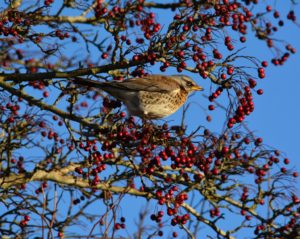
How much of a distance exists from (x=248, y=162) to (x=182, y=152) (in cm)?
85

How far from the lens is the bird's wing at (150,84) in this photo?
26.6ft

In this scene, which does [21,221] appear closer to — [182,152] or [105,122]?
[105,122]

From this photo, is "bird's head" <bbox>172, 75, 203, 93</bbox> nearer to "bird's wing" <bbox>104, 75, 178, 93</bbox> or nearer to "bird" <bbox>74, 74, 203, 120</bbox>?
"bird" <bbox>74, 74, 203, 120</bbox>

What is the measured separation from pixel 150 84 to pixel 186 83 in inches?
40.4

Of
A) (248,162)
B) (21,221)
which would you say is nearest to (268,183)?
(248,162)

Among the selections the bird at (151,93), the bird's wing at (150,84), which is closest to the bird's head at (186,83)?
the bird at (151,93)

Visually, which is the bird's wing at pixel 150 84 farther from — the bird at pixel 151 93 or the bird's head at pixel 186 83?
the bird's head at pixel 186 83

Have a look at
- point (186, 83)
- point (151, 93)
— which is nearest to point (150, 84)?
point (151, 93)

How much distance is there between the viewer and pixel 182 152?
22.9 feet

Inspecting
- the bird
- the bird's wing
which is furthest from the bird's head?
the bird's wing

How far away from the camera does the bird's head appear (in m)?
9.51

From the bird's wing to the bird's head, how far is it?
21 cm

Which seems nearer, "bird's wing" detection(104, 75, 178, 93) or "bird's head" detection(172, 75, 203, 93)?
"bird's wing" detection(104, 75, 178, 93)

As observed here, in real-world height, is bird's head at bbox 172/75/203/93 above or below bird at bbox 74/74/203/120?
above
